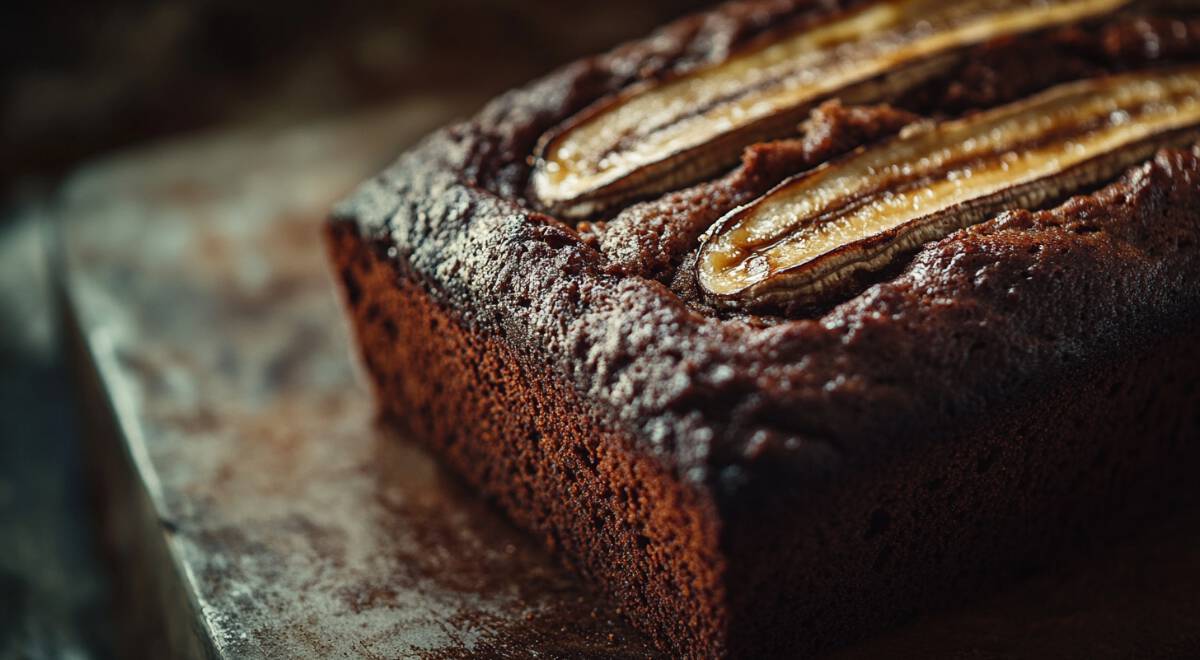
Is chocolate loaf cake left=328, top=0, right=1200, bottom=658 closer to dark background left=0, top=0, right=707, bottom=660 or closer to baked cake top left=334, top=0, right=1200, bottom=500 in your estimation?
baked cake top left=334, top=0, right=1200, bottom=500

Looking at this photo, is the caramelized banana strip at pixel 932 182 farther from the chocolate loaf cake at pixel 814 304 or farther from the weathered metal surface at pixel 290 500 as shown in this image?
the weathered metal surface at pixel 290 500

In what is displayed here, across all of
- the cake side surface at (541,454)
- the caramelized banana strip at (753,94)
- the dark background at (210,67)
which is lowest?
the cake side surface at (541,454)

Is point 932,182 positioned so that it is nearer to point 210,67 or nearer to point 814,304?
point 814,304

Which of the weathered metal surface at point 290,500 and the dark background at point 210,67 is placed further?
the dark background at point 210,67

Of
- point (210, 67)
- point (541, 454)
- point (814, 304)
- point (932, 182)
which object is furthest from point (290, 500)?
point (210, 67)

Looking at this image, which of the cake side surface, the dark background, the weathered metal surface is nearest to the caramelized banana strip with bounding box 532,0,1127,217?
the cake side surface

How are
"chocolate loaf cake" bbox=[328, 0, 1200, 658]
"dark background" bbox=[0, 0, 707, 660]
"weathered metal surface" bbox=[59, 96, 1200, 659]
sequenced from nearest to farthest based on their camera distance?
1. "chocolate loaf cake" bbox=[328, 0, 1200, 658]
2. "weathered metal surface" bbox=[59, 96, 1200, 659]
3. "dark background" bbox=[0, 0, 707, 660]

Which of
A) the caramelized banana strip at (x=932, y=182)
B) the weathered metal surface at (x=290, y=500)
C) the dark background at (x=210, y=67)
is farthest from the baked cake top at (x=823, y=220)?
the dark background at (x=210, y=67)
